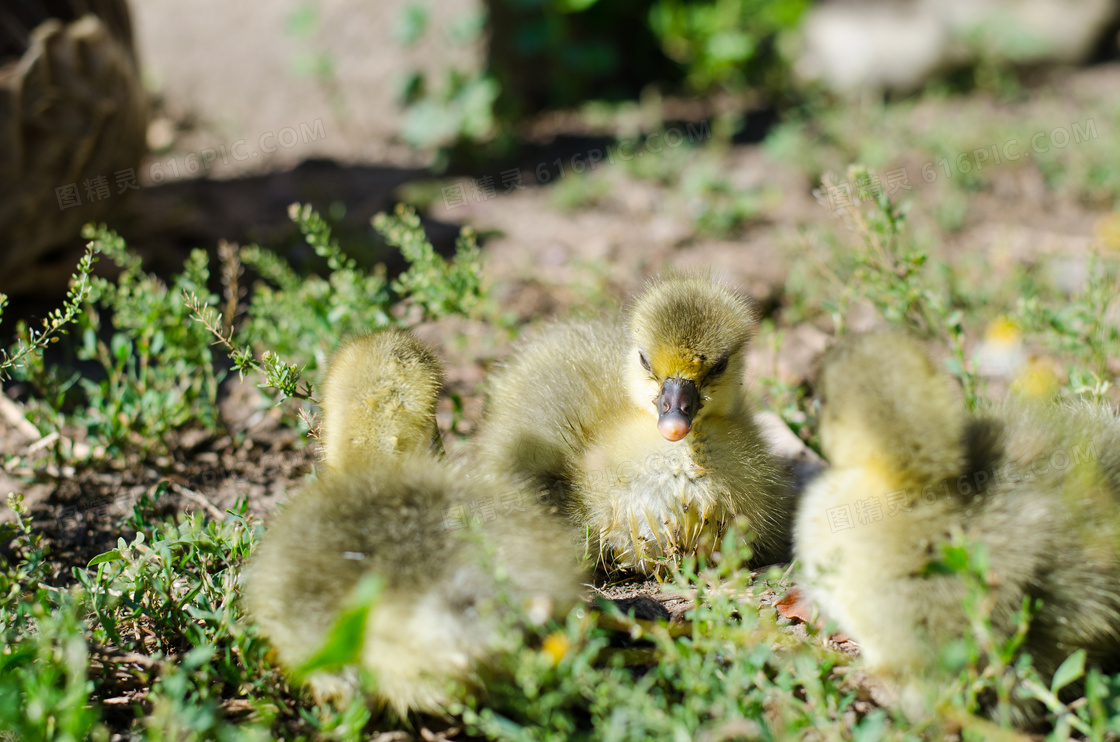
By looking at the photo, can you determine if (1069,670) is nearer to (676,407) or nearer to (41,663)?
(676,407)

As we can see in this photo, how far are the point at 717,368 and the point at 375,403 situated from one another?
944mm

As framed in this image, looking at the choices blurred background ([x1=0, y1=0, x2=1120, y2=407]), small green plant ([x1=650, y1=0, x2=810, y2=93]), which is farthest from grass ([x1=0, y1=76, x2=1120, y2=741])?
small green plant ([x1=650, y1=0, x2=810, y2=93])

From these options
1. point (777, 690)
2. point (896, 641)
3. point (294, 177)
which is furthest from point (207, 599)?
point (294, 177)

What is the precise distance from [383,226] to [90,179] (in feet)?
6.15

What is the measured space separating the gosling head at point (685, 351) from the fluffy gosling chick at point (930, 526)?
1.48 feet

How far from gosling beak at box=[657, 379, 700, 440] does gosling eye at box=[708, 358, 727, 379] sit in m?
0.07

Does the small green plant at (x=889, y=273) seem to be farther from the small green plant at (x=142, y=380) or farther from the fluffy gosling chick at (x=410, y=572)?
the small green plant at (x=142, y=380)

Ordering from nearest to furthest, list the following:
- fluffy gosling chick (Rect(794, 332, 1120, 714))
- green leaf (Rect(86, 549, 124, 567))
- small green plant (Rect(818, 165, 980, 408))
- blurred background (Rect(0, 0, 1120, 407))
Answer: fluffy gosling chick (Rect(794, 332, 1120, 714))
green leaf (Rect(86, 549, 124, 567))
small green plant (Rect(818, 165, 980, 408))
blurred background (Rect(0, 0, 1120, 407))

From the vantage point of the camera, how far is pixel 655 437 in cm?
253

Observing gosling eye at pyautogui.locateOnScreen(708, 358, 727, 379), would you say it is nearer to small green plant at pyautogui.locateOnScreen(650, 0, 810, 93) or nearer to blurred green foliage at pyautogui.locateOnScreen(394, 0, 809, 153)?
blurred green foliage at pyautogui.locateOnScreen(394, 0, 809, 153)

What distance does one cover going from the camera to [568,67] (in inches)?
269

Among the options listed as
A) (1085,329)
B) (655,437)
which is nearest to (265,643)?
(655,437)

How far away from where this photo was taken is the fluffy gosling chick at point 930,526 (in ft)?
6.10

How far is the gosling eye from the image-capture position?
2.48 metres
